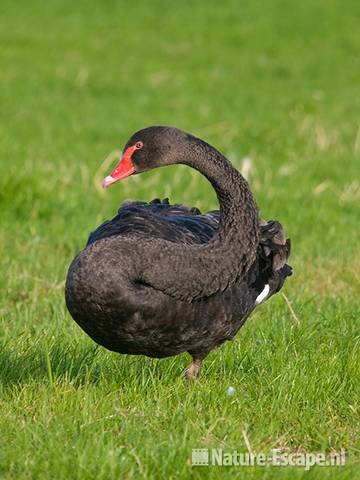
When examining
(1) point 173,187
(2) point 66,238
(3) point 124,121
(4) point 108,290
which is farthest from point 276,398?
(3) point 124,121

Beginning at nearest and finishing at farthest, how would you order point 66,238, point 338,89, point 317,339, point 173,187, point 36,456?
point 36,456
point 317,339
point 66,238
point 173,187
point 338,89

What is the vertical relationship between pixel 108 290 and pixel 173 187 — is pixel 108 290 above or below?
below

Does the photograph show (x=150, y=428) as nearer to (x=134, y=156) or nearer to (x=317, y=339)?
(x=134, y=156)

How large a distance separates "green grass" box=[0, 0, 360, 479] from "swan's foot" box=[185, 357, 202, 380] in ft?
0.17

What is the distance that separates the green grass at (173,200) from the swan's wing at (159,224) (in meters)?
0.58

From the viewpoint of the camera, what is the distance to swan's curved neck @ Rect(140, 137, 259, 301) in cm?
376

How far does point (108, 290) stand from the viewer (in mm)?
3605

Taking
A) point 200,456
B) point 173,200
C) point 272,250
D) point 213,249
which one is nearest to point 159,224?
point 213,249

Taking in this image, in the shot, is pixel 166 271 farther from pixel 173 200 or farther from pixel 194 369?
pixel 173 200

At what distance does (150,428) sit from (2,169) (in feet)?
17.0

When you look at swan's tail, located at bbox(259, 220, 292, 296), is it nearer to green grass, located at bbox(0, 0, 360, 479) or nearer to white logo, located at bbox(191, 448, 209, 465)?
green grass, located at bbox(0, 0, 360, 479)

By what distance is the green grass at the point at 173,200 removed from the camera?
3.65 meters

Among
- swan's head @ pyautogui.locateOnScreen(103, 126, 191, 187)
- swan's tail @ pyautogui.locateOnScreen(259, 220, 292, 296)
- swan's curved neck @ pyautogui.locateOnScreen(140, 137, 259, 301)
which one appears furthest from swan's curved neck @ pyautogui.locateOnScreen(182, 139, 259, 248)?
swan's tail @ pyautogui.locateOnScreen(259, 220, 292, 296)

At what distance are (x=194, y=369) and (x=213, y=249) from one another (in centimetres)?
65
